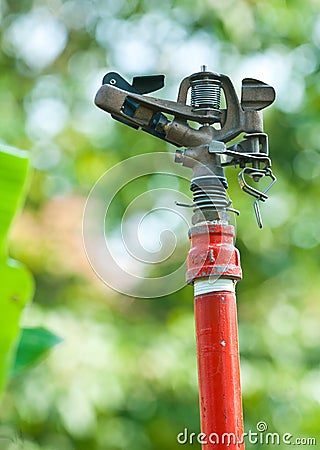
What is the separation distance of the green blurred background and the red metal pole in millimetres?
1089

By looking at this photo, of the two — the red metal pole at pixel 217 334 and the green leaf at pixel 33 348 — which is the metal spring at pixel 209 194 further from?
the green leaf at pixel 33 348

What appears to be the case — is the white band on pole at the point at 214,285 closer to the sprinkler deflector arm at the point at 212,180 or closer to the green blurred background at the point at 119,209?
the sprinkler deflector arm at the point at 212,180

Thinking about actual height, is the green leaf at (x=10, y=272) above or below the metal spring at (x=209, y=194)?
below

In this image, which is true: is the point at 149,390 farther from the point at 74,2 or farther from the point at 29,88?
the point at 74,2

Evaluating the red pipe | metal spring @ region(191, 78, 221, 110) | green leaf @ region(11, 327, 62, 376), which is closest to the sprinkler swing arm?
metal spring @ region(191, 78, 221, 110)

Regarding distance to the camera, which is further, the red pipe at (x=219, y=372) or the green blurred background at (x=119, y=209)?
the green blurred background at (x=119, y=209)

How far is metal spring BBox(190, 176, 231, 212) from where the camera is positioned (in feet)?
2.66

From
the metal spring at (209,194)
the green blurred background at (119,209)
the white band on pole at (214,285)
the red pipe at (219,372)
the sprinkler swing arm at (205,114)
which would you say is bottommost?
the red pipe at (219,372)

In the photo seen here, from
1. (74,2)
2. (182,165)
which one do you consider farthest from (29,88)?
(182,165)

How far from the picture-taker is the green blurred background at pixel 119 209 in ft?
7.00

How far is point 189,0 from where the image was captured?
262 centimetres

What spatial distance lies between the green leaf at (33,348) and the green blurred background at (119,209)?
3.44 ft

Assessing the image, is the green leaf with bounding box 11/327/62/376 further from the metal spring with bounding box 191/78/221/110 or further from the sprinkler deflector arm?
the metal spring with bounding box 191/78/221/110

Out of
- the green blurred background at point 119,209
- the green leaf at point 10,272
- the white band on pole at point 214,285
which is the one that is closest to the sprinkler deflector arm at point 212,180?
the white band on pole at point 214,285
